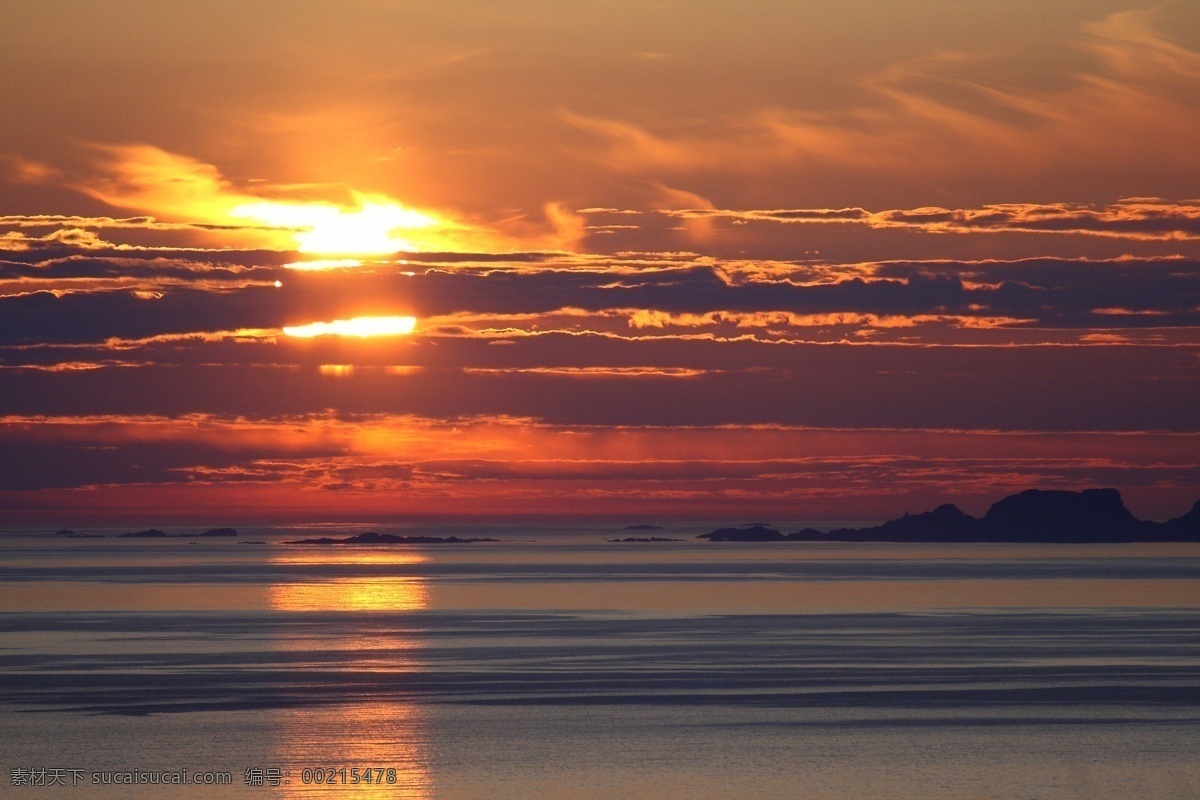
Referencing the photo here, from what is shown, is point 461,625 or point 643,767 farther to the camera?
point 461,625

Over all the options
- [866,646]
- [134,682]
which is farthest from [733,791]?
[866,646]

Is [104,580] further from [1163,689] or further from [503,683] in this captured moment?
[1163,689]

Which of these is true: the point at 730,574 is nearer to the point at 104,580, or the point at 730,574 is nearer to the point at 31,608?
the point at 104,580

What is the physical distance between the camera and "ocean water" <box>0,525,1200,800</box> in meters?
32.1

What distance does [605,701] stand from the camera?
1692 inches

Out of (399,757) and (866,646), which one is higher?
(866,646)

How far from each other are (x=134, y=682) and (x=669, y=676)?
1561 centimetres

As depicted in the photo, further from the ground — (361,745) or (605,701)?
(605,701)

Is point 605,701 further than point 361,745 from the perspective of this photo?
Yes

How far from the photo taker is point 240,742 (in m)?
36.1

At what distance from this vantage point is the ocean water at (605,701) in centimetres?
3212

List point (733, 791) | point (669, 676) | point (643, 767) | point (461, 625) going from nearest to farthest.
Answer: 1. point (733, 791)
2. point (643, 767)
3. point (669, 676)
4. point (461, 625)

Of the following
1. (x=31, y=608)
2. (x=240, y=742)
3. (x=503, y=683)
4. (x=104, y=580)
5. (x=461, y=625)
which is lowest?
(x=240, y=742)

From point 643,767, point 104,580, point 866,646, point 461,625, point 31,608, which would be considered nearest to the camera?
point 643,767
